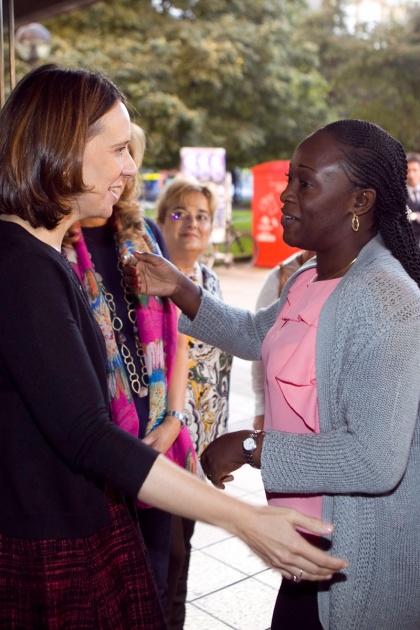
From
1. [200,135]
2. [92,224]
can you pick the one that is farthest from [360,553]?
[200,135]

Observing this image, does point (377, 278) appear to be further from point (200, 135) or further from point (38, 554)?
point (200, 135)

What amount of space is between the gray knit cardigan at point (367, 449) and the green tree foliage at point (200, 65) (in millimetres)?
15480

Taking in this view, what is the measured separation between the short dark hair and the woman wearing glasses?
148 cm

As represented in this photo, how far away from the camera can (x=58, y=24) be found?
19.1 metres

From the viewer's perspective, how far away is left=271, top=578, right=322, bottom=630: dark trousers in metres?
1.96

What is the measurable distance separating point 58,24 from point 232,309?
734 inches

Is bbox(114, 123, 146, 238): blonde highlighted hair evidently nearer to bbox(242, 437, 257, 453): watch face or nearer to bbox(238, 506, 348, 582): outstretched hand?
bbox(242, 437, 257, 453): watch face

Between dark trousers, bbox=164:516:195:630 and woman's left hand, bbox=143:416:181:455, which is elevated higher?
woman's left hand, bbox=143:416:181:455

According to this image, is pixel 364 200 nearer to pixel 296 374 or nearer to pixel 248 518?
pixel 296 374

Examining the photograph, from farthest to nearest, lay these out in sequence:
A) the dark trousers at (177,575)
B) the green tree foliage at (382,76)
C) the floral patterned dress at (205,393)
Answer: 1. the green tree foliage at (382,76)
2. the floral patterned dress at (205,393)
3. the dark trousers at (177,575)

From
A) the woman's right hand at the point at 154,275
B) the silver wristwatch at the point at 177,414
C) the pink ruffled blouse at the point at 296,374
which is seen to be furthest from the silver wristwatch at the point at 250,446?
the silver wristwatch at the point at 177,414

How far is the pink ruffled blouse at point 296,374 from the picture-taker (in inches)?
73.1

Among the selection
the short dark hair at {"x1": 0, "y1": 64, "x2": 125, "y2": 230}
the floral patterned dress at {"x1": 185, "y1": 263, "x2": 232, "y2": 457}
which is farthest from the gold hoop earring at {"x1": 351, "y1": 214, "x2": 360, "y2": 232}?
the floral patterned dress at {"x1": 185, "y1": 263, "x2": 232, "y2": 457}

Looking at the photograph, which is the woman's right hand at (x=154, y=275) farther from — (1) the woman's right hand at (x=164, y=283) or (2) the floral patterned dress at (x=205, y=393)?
(2) the floral patterned dress at (x=205, y=393)
